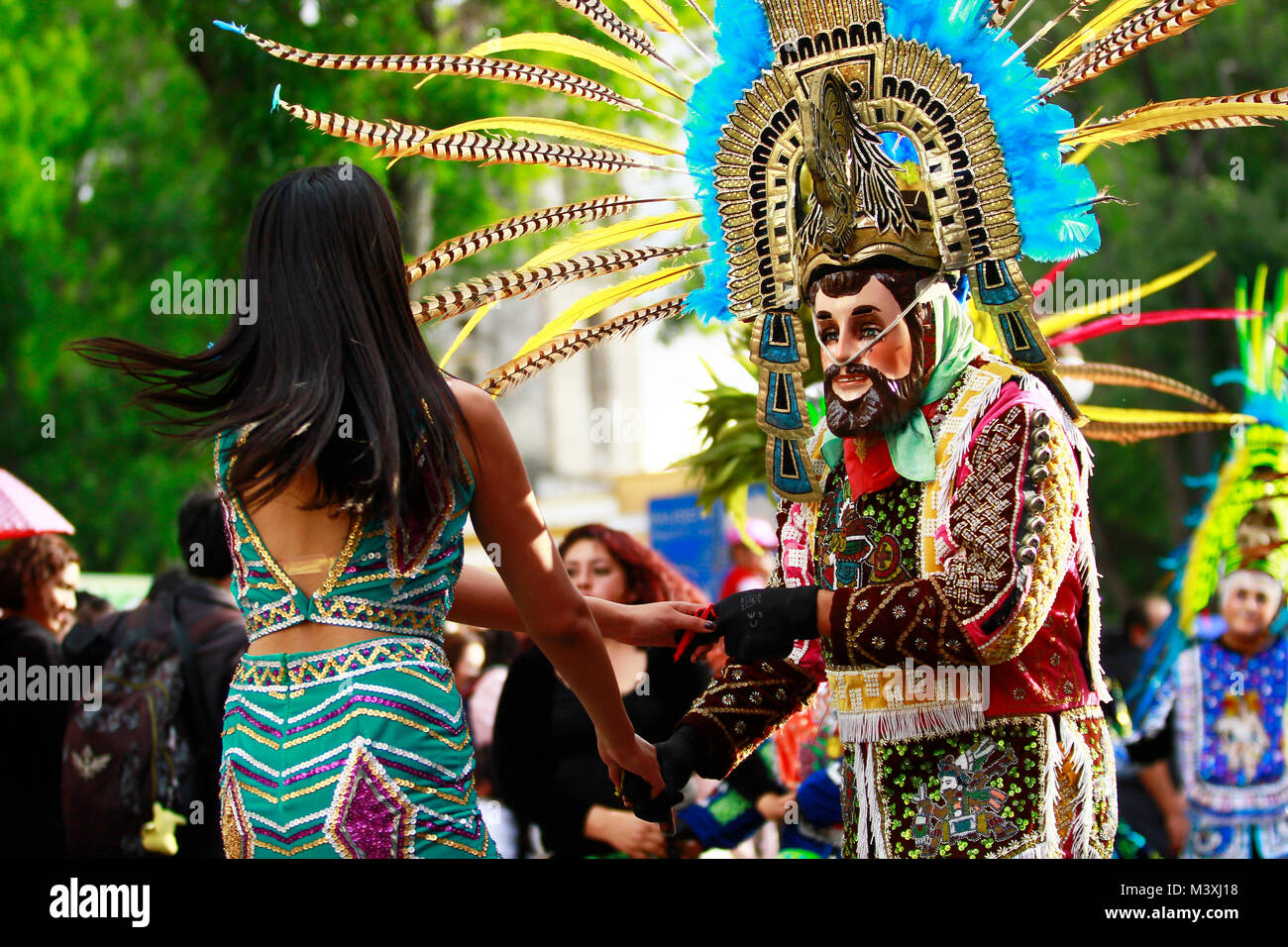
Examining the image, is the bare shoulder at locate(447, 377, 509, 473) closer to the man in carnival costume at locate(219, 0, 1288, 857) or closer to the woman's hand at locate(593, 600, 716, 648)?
the man in carnival costume at locate(219, 0, 1288, 857)

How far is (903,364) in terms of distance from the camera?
3.04 metres

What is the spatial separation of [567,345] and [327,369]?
111 cm

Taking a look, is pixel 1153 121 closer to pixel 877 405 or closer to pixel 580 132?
pixel 877 405

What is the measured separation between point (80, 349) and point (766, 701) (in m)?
1.69

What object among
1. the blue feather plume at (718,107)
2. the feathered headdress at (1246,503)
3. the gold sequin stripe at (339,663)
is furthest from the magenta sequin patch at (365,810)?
the feathered headdress at (1246,503)

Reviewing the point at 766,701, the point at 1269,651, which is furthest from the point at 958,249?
the point at 1269,651

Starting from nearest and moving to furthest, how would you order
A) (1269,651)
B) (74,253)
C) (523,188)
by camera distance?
(1269,651), (523,188), (74,253)

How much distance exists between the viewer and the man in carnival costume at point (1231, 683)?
5.93 m

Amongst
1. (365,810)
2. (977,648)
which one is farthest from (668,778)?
(365,810)
